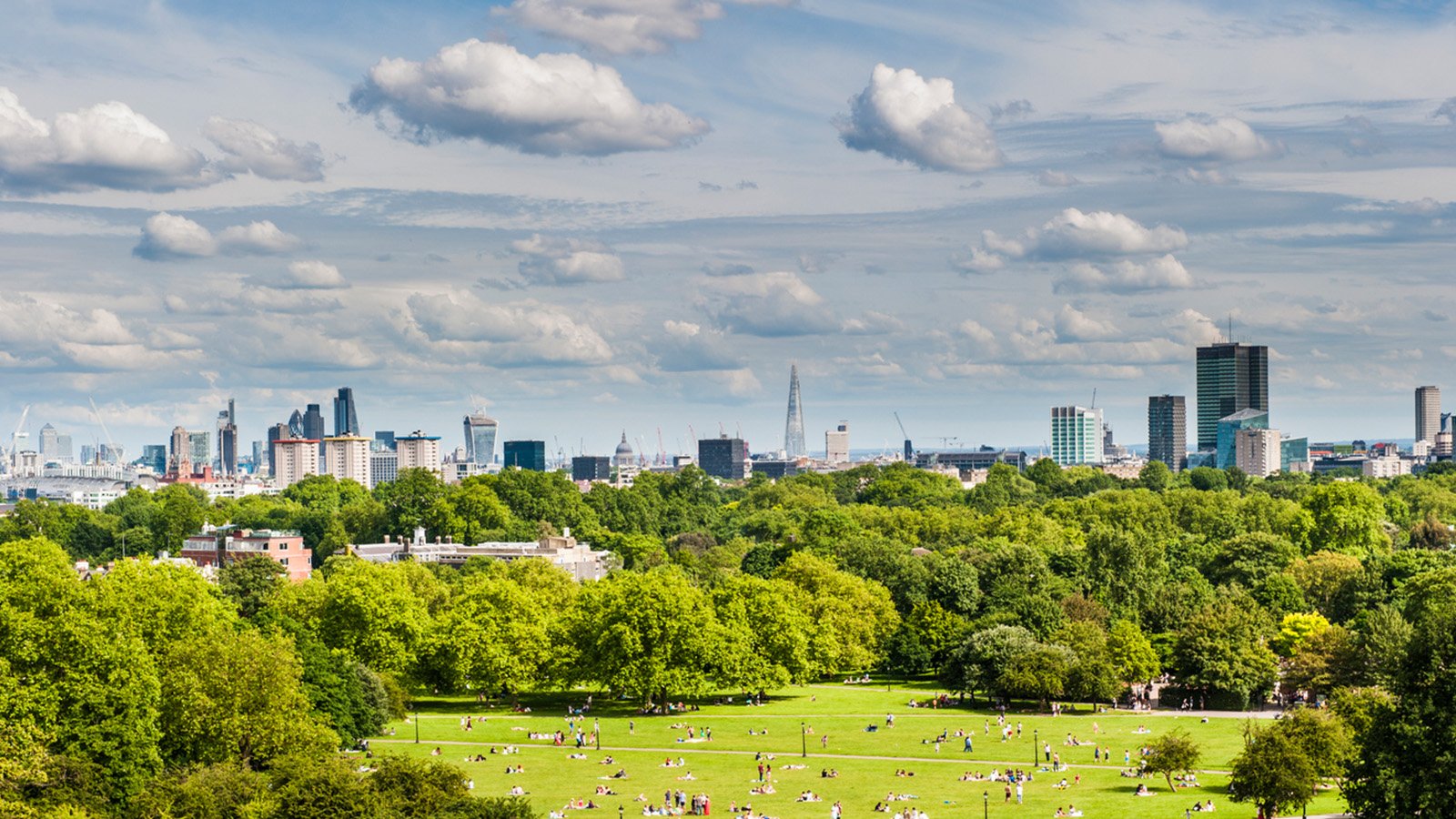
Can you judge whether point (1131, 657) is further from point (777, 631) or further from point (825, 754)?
point (825, 754)

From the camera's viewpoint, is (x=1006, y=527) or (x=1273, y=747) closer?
(x=1273, y=747)

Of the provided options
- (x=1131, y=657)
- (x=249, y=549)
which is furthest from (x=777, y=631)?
(x=249, y=549)

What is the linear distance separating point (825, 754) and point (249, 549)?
296 ft

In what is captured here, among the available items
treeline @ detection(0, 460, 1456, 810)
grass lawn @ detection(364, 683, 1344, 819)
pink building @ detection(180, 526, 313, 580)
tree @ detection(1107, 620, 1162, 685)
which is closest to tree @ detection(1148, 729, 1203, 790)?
grass lawn @ detection(364, 683, 1344, 819)

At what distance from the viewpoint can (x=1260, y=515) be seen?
159m

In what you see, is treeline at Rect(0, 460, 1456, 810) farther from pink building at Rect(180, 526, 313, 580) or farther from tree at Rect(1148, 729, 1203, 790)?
pink building at Rect(180, 526, 313, 580)

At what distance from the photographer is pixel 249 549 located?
151000mm

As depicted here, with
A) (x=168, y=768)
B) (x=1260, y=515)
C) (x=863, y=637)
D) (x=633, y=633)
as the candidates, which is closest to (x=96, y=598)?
(x=168, y=768)

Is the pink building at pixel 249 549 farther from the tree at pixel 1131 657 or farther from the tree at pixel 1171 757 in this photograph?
the tree at pixel 1171 757

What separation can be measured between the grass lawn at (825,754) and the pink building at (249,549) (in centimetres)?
6224

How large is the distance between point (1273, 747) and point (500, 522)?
13215cm

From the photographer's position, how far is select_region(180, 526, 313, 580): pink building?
15075 cm

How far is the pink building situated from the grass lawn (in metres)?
62.2

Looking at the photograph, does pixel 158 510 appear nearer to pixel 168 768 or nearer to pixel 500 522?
pixel 500 522
